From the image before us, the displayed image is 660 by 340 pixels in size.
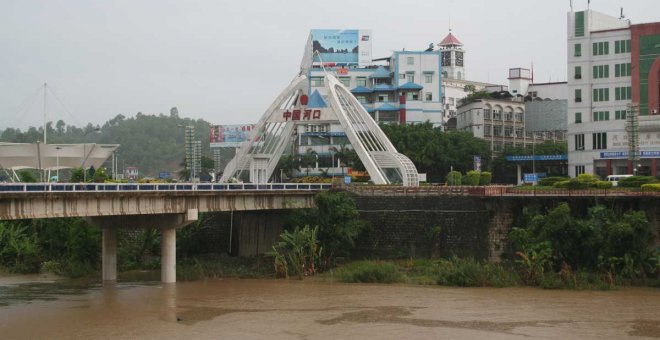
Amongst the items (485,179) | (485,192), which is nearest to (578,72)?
(485,179)

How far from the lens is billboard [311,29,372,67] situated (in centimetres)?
11888

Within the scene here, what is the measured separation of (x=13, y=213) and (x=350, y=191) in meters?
26.1

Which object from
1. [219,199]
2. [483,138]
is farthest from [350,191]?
[483,138]

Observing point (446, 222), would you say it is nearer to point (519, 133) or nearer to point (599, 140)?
point (599, 140)

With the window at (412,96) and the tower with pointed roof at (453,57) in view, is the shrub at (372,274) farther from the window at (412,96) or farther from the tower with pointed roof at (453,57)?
the tower with pointed roof at (453,57)

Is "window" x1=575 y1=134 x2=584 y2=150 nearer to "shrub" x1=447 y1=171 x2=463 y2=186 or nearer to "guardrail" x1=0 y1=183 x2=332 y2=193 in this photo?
"shrub" x1=447 y1=171 x2=463 y2=186

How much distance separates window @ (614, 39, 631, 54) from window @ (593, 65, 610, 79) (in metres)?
1.66

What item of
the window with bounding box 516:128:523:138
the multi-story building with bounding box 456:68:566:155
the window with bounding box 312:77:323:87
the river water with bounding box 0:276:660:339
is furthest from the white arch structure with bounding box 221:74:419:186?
the window with bounding box 516:128:523:138

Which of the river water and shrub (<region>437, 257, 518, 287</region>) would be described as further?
shrub (<region>437, 257, 518, 287</region>)

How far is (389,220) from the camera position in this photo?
58188mm

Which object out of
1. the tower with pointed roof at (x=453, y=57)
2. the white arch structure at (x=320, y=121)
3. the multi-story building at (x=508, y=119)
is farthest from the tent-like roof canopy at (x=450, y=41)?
the white arch structure at (x=320, y=121)

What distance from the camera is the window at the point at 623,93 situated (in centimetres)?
7788

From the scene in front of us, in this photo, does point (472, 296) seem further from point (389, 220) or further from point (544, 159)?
point (544, 159)

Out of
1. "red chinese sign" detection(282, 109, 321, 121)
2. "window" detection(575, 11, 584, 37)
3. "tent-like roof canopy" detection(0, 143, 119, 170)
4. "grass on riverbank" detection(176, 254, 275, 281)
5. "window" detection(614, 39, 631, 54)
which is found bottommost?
"grass on riverbank" detection(176, 254, 275, 281)
